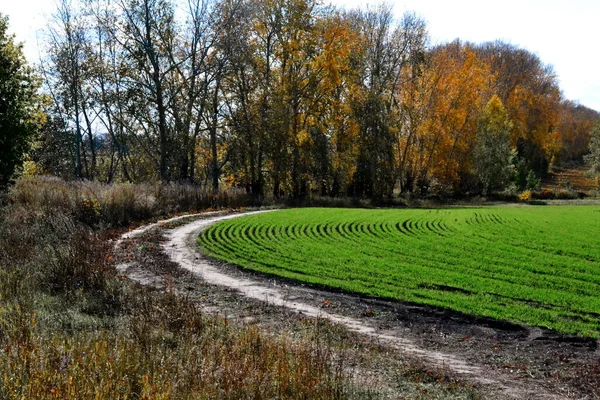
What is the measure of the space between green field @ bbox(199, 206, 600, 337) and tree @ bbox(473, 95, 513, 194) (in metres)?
24.8

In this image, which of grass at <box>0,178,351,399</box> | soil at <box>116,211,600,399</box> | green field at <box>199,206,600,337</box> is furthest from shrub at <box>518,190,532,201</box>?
grass at <box>0,178,351,399</box>

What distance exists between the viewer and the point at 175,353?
5.96m

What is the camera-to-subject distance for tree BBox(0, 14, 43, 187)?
682 inches

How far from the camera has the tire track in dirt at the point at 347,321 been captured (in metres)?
6.72

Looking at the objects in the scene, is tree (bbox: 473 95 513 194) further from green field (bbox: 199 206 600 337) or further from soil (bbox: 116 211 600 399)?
soil (bbox: 116 211 600 399)

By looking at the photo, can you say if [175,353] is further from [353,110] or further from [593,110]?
[593,110]

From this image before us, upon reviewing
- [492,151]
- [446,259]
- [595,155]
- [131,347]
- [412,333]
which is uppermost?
[492,151]

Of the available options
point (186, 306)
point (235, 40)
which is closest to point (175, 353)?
point (186, 306)

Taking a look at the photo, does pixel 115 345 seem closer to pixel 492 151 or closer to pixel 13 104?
pixel 13 104

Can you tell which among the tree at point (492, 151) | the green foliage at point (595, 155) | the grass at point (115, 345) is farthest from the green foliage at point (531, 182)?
the grass at point (115, 345)

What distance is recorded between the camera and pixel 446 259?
14.7m

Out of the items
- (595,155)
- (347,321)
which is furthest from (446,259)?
(595,155)

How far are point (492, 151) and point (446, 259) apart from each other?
3690 centimetres

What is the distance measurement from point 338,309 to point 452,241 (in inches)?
346
